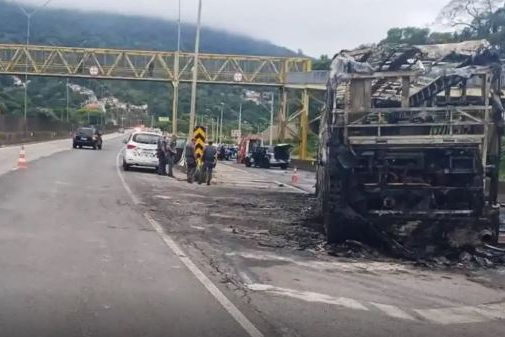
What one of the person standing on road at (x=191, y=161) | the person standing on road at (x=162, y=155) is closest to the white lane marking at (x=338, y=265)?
the person standing on road at (x=191, y=161)

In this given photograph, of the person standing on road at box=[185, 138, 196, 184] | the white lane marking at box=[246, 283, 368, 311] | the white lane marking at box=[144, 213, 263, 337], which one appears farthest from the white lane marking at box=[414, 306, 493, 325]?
the person standing on road at box=[185, 138, 196, 184]

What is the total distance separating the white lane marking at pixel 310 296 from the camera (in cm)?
930

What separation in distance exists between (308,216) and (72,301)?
10957 millimetres

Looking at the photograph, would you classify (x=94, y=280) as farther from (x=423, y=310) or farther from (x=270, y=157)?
(x=270, y=157)

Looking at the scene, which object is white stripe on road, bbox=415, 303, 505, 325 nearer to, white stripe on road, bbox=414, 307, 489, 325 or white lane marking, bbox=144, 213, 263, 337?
white stripe on road, bbox=414, 307, 489, 325

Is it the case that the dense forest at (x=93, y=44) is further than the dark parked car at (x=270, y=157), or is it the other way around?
the dense forest at (x=93, y=44)

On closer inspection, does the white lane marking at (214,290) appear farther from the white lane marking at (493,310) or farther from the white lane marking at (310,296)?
the white lane marking at (493,310)

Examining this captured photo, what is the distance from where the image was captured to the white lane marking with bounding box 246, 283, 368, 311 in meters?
9.30

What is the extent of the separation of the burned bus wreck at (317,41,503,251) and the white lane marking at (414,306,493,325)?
3.86 m

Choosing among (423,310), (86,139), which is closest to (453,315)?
(423,310)

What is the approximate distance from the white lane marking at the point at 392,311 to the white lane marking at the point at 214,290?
5.04 feet

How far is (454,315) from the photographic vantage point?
905 centimetres

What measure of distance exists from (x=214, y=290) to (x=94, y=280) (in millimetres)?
1370

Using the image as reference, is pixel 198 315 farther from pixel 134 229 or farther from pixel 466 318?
pixel 134 229
